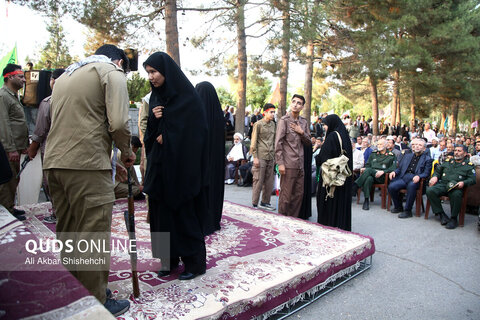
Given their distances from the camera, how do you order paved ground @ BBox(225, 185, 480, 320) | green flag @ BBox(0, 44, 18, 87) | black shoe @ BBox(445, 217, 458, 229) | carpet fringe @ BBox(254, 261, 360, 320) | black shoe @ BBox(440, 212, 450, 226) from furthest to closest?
green flag @ BBox(0, 44, 18, 87), black shoe @ BBox(440, 212, 450, 226), black shoe @ BBox(445, 217, 458, 229), paved ground @ BBox(225, 185, 480, 320), carpet fringe @ BBox(254, 261, 360, 320)

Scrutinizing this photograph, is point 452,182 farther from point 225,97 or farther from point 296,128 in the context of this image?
Result: point 225,97

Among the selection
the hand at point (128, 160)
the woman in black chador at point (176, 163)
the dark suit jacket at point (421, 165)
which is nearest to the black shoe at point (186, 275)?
the woman in black chador at point (176, 163)

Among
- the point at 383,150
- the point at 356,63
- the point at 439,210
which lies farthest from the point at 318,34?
the point at 439,210

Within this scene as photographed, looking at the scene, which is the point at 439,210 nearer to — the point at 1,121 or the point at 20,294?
the point at 20,294

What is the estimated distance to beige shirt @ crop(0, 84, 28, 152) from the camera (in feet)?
14.6

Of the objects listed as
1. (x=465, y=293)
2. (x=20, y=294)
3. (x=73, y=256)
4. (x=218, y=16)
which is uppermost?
(x=218, y=16)

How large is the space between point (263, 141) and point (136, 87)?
10422 millimetres

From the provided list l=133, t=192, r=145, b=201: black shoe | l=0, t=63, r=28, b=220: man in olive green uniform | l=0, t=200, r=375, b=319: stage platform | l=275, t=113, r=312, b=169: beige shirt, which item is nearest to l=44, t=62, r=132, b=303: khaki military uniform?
l=0, t=200, r=375, b=319: stage platform

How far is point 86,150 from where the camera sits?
7.22 feet

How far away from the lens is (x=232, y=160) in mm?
9656

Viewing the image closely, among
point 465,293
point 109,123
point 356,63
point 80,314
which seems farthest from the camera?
point 356,63

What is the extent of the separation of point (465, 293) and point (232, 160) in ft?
22.3

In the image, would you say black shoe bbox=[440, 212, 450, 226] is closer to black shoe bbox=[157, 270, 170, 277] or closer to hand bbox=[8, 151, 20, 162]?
black shoe bbox=[157, 270, 170, 277]

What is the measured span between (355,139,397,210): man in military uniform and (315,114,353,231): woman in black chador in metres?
2.20
